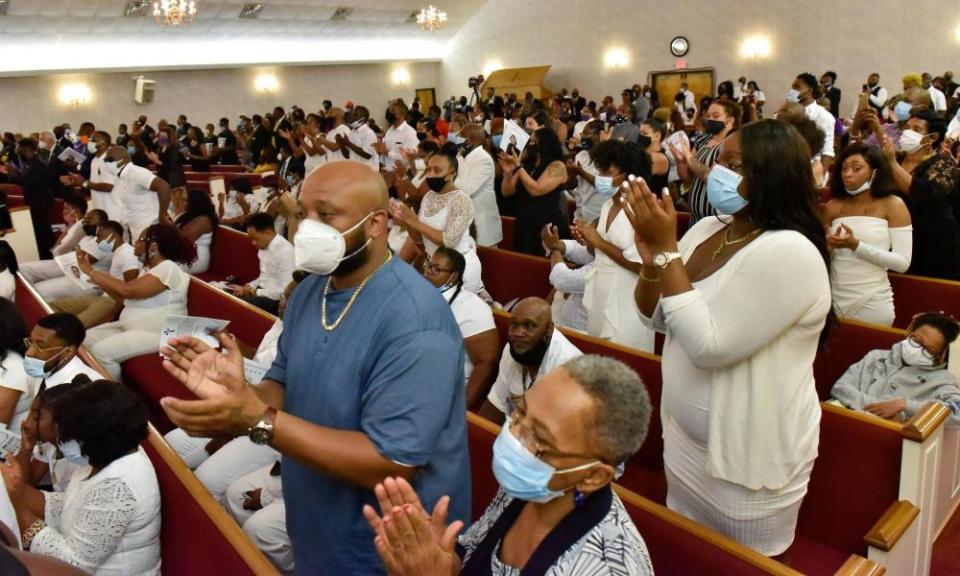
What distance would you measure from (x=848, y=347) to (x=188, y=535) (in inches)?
117

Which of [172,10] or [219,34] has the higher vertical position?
[219,34]

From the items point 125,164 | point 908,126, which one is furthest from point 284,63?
point 908,126

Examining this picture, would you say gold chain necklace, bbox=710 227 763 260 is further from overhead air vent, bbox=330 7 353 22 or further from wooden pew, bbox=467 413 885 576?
overhead air vent, bbox=330 7 353 22

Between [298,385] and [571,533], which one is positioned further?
[298,385]

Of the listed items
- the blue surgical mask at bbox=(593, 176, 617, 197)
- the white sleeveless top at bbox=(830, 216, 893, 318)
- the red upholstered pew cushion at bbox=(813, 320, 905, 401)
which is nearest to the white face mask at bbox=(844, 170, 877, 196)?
the white sleeveless top at bbox=(830, 216, 893, 318)

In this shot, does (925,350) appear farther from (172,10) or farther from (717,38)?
(717,38)

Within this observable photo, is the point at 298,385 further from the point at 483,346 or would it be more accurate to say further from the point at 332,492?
the point at 483,346

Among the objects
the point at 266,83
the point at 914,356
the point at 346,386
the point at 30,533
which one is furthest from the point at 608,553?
the point at 266,83

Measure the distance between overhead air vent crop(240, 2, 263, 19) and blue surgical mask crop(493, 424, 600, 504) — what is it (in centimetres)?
1563

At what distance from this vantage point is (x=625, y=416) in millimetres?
1519

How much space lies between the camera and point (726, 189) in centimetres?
194

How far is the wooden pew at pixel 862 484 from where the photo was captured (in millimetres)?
2521

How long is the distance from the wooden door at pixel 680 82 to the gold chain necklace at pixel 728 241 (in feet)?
51.2

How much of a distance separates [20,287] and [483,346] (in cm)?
385
